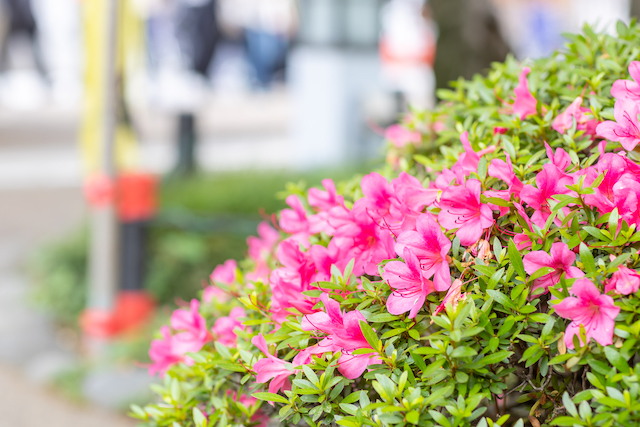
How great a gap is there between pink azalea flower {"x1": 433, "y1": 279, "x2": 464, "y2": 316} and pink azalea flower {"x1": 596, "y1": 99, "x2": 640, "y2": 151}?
33 cm

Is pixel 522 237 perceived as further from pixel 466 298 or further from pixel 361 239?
pixel 361 239

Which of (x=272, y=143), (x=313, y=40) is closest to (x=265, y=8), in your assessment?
(x=272, y=143)

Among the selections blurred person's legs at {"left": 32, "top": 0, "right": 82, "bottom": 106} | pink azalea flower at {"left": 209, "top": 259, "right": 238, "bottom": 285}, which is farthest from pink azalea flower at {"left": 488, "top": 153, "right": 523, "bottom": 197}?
blurred person's legs at {"left": 32, "top": 0, "right": 82, "bottom": 106}

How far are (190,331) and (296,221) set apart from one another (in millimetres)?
300

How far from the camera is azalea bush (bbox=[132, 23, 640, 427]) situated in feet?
3.10

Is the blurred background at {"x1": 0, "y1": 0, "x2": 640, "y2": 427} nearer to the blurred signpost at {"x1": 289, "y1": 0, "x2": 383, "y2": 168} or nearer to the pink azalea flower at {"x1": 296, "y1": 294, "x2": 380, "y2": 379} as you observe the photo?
the blurred signpost at {"x1": 289, "y1": 0, "x2": 383, "y2": 168}

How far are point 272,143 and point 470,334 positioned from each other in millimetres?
10939

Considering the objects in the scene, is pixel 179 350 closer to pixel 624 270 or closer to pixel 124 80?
pixel 624 270

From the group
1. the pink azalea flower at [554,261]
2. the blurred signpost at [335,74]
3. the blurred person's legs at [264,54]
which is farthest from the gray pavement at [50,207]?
the pink azalea flower at [554,261]

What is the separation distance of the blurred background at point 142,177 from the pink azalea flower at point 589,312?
92 cm

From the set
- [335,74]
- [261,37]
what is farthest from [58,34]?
[335,74]

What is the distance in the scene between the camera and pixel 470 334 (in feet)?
3.10

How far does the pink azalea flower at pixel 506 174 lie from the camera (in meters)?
1.07

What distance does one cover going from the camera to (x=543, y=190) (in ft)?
3.45
